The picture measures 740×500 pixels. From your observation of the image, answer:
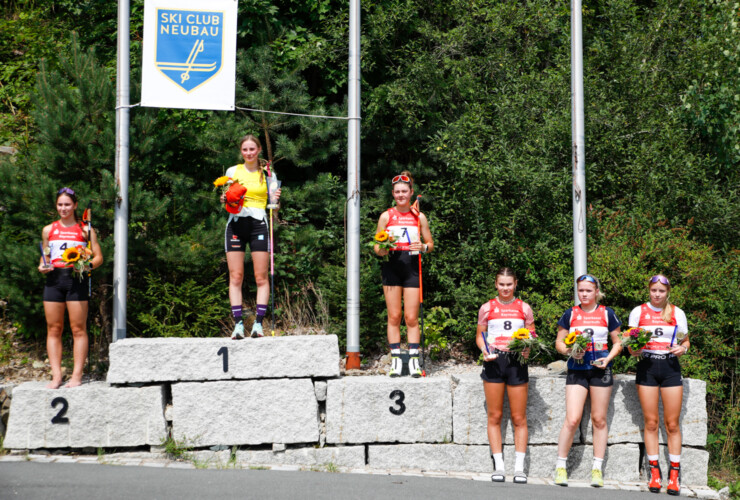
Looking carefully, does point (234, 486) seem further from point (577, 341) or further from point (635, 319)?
point (635, 319)

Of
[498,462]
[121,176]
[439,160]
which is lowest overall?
[498,462]

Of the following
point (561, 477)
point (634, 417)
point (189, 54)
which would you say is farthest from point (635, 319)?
point (189, 54)

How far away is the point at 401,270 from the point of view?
6559mm

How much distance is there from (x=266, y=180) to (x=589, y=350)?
11.1ft

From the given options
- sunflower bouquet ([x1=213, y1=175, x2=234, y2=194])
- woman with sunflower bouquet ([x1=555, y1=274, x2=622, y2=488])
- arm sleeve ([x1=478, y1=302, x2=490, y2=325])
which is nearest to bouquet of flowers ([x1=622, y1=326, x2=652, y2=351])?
woman with sunflower bouquet ([x1=555, y1=274, x2=622, y2=488])

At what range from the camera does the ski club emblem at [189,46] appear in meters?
7.02

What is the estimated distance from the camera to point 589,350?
19.4ft

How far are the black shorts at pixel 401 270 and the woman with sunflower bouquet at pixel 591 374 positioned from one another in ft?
4.80

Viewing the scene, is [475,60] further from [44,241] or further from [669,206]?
[44,241]

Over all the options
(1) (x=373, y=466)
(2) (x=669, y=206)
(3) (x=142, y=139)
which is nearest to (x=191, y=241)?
(3) (x=142, y=139)

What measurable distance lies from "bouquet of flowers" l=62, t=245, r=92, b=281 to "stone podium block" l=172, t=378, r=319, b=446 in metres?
1.35

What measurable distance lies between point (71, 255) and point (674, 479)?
5652 millimetres

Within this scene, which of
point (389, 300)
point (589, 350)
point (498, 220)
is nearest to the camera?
point (589, 350)

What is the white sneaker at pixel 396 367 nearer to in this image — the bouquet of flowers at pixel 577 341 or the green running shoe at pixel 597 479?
the bouquet of flowers at pixel 577 341
